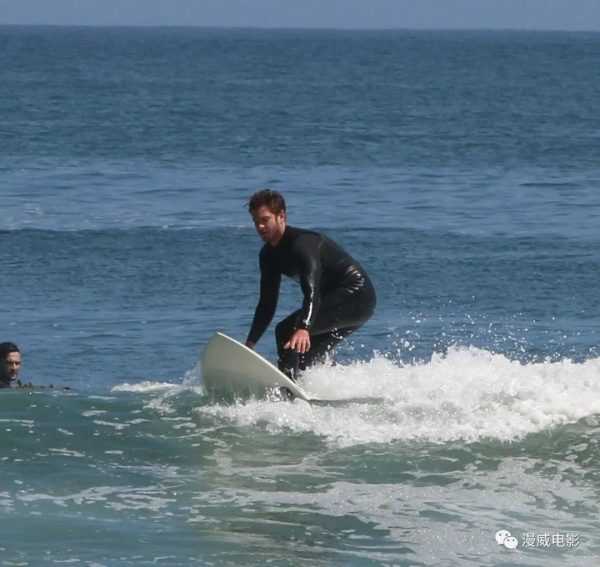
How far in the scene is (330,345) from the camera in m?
10.9

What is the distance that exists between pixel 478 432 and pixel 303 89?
72475mm

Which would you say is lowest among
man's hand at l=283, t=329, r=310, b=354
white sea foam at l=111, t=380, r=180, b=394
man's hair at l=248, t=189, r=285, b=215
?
white sea foam at l=111, t=380, r=180, b=394

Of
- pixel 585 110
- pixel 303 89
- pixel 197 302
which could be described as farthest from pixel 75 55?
pixel 197 302

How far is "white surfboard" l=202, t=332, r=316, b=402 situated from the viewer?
10.5 m

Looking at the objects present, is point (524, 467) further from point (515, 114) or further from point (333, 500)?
point (515, 114)

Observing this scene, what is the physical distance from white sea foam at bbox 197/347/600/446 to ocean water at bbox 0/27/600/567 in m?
0.02

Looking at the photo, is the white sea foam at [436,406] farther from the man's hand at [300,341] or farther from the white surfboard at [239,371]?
the man's hand at [300,341]

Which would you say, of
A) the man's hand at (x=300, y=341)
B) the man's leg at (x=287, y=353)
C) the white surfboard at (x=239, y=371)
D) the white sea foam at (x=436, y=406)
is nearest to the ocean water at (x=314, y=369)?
the white sea foam at (x=436, y=406)

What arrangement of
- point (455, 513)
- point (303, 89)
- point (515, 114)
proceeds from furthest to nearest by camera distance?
1. point (303, 89)
2. point (515, 114)
3. point (455, 513)

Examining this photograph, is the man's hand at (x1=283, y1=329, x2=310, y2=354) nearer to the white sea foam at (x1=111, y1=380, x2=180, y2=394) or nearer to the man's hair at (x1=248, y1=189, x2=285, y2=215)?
the man's hair at (x1=248, y1=189, x2=285, y2=215)

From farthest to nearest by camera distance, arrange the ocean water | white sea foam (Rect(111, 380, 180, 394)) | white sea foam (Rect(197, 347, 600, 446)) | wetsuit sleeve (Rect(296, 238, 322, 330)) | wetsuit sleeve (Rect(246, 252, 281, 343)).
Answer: white sea foam (Rect(111, 380, 180, 394)) < wetsuit sleeve (Rect(246, 252, 281, 343)) < white sea foam (Rect(197, 347, 600, 446)) < wetsuit sleeve (Rect(296, 238, 322, 330)) < the ocean water

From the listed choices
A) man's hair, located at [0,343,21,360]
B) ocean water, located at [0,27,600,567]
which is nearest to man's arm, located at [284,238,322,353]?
ocean water, located at [0,27,600,567]

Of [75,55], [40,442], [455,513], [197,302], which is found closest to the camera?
[455,513]

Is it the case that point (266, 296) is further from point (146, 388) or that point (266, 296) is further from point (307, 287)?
point (146, 388)
